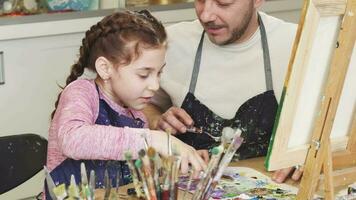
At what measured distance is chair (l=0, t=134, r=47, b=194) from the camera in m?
1.85

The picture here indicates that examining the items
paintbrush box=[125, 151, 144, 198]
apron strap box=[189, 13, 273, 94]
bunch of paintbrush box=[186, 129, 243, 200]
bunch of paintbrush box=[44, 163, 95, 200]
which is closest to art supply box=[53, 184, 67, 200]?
bunch of paintbrush box=[44, 163, 95, 200]

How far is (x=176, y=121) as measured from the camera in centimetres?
198

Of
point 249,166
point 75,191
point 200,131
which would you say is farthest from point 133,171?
point 200,131

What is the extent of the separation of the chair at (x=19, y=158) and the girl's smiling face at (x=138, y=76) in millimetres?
324

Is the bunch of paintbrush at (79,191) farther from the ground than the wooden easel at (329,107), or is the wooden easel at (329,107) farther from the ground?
the wooden easel at (329,107)

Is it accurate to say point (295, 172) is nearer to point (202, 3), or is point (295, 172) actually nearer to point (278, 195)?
point (278, 195)

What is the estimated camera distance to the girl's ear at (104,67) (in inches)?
67.8

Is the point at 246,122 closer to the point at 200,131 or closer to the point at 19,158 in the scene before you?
the point at 200,131

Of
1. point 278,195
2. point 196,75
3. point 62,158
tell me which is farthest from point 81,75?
point 278,195

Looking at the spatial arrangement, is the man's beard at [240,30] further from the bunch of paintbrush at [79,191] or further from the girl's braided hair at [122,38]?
the bunch of paintbrush at [79,191]

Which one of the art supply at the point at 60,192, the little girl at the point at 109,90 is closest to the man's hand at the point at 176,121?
the little girl at the point at 109,90

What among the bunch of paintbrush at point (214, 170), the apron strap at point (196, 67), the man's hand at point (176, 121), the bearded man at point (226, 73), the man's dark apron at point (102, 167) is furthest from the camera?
the apron strap at point (196, 67)

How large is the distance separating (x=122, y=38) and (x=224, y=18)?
523 millimetres

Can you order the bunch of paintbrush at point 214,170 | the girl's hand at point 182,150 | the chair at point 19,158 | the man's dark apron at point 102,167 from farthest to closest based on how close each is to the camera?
the chair at point 19,158 < the man's dark apron at point 102,167 < the girl's hand at point 182,150 < the bunch of paintbrush at point 214,170
